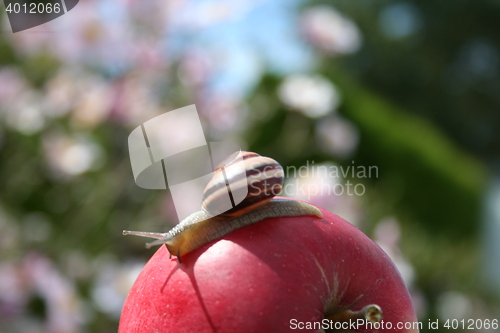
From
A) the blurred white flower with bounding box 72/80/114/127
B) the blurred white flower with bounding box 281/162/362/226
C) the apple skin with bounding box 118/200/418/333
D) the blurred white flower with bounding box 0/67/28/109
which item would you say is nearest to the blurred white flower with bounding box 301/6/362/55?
the blurred white flower with bounding box 281/162/362/226

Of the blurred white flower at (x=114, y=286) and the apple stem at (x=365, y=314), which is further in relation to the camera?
the blurred white flower at (x=114, y=286)

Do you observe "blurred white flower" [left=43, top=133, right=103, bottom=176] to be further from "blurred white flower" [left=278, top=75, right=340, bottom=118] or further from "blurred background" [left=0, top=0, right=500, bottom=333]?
"blurred white flower" [left=278, top=75, right=340, bottom=118]

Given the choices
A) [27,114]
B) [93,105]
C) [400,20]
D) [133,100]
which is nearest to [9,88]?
[27,114]

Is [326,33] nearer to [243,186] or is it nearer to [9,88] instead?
[9,88]

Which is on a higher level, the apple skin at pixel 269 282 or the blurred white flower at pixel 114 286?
the apple skin at pixel 269 282

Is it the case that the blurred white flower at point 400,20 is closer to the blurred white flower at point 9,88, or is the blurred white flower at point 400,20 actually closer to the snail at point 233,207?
the blurred white flower at point 9,88

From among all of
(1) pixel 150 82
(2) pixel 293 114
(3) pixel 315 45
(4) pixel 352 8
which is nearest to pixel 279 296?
(1) pixel 150 82

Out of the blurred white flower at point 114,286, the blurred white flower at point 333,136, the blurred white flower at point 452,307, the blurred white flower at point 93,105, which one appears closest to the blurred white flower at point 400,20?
the blurred white flower at point 452,307
